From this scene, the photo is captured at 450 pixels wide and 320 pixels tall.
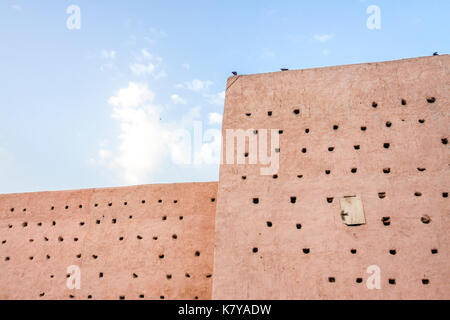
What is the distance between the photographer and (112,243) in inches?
306

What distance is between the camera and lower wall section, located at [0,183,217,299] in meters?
7.17

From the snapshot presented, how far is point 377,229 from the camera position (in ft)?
17.7

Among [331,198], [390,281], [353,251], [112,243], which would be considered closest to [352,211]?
[331,198]

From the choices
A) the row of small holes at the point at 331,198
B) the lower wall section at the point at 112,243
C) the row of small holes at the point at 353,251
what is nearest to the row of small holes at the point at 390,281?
the row of small holes at the point at 353,251

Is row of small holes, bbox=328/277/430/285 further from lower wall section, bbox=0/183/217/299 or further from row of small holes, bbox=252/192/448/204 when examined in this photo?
lower wall section, bbox=0/183/217/299

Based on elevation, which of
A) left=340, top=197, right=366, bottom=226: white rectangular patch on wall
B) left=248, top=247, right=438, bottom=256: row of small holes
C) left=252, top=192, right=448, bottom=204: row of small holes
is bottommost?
left=248, top=247, right=438, bottom=256: row of small holes

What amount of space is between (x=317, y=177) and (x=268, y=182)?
852 millimetres

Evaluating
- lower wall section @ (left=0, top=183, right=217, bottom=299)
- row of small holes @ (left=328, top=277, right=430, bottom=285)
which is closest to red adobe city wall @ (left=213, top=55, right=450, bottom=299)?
row of small holes @ (left=328, top=277, right=430, bottom=285)

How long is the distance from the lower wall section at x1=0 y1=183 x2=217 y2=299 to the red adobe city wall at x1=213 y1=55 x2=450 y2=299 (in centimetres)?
165

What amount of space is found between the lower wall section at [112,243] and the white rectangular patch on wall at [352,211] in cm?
294

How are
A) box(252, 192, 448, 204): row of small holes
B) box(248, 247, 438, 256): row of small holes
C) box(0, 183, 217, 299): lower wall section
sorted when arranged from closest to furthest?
box(248, 247, 438, 256): row of small holes < box(252, 192, 448, 204): row of small holes < box(0, 183, 217, 299): lower wall section

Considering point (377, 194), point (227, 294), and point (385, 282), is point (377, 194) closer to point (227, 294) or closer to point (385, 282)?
point (385, 282)

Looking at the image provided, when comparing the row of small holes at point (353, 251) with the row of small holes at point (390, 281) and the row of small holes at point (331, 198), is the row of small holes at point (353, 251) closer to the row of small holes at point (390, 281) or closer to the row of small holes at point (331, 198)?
the row of small holes at point (390, 281)
